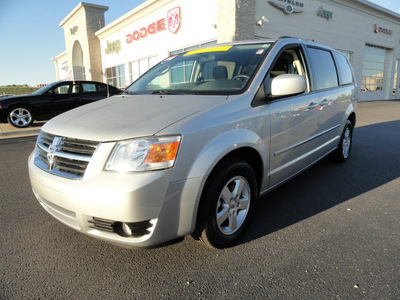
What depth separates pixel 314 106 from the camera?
10.4 feet

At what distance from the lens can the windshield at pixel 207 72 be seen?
8.31ft

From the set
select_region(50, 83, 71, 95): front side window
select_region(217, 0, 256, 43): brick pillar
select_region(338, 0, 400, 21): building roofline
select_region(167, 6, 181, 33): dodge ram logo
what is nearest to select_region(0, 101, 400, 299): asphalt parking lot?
select_region(50, 83, 71, 95): front side window

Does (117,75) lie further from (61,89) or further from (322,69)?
(322,69)

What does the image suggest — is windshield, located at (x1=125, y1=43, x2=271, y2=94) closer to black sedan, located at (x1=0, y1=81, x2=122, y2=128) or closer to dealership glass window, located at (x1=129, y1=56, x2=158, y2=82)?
black sedan, located at (x1=0, y1=81, x2=122, y2=128)

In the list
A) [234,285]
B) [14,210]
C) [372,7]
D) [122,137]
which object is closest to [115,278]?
[234,285]

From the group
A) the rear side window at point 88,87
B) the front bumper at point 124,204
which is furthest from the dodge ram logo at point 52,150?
the rear side window at point 88,87

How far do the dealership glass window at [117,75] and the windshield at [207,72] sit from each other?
2018 cm

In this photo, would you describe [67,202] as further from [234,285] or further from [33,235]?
[234,285]

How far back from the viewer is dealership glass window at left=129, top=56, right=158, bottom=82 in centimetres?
1831

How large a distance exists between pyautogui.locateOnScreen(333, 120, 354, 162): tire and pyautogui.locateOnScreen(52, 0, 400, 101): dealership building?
875cm

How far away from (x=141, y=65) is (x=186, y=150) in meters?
19.2

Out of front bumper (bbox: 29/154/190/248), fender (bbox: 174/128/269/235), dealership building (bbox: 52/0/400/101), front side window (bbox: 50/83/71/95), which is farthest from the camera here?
dealership building (bbox: 52/0/400/101)

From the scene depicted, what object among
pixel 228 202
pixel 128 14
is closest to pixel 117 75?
pixel 128 14

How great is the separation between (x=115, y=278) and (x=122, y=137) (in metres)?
1.00
